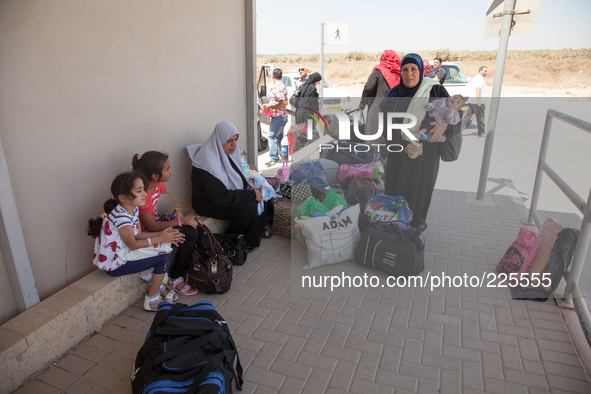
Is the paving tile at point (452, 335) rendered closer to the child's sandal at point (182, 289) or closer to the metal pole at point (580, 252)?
the metal pole at point (580, 252)

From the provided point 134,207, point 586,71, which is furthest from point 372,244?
point 586,71

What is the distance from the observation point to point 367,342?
2.50 meters

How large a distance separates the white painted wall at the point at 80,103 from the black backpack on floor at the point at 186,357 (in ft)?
3.37

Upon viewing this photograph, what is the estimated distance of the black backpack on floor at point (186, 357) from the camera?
1.75 m

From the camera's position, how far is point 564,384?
2150 millimetres

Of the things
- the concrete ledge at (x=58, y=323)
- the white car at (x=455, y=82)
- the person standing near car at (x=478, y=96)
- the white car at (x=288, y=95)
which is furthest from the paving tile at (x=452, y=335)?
the white car at (x=455, y=82)

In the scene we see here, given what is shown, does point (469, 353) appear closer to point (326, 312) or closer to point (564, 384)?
point (564, 384)

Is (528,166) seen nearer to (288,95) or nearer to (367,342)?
(367,342)

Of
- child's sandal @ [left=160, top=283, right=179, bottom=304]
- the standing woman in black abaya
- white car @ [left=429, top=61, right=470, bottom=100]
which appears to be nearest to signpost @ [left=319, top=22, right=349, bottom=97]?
white car @ [left=429, top=61, right=470, bottom=100]

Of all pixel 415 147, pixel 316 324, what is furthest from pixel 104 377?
pixel 415 147

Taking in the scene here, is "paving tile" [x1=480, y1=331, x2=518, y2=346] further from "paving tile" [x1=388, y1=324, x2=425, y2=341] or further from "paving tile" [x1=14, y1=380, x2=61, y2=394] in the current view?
"paving tile" [x1=14, y1=380, x2=61, y2=394]

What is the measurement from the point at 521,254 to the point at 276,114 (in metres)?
5.09

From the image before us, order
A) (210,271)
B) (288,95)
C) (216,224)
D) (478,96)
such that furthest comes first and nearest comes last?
(288,95)
(478,96)
(216,224)
(210,271)

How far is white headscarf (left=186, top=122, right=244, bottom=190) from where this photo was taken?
3576 mm
